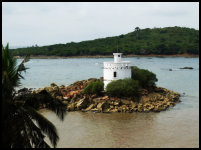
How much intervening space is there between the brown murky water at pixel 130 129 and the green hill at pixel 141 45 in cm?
10461

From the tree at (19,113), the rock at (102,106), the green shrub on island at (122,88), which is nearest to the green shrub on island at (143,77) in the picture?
the green shrub on island at (122,88)

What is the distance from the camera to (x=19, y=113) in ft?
24.1

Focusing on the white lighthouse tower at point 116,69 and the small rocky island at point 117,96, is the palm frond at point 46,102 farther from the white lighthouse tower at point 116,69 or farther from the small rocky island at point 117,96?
the white lighthouse tower at point 116,69

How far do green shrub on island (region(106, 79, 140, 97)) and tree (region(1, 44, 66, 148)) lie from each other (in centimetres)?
2084

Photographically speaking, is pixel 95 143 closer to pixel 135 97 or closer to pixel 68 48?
pixel 135 97

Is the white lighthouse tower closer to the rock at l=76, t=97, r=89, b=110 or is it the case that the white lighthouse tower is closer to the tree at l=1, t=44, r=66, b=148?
the rock at l=76, t=97, r=89, b=110

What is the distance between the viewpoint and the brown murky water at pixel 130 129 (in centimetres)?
1845

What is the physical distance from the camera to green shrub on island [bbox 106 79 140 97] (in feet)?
94.2

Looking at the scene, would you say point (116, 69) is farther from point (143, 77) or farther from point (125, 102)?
point (143, 77)

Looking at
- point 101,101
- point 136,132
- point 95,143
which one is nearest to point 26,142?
point 95,143

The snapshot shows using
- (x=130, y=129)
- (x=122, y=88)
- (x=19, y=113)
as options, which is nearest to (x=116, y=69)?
(x=122, y=88)

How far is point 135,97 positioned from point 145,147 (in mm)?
12420

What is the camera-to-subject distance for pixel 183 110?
1086 inches

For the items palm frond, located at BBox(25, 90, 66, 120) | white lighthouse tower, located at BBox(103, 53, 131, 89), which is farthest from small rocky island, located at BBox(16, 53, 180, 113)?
palm frond, located at BBox(25, 90, 66, 120)
